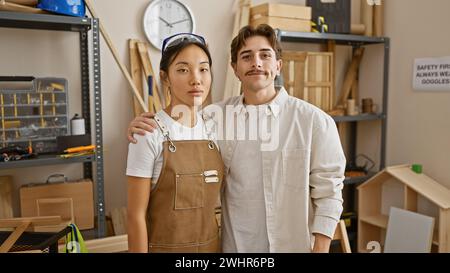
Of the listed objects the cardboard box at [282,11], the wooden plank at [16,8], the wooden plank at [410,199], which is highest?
the cardboard box at [282,11]

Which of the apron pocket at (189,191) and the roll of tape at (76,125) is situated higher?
the roll of tape at (76,125)

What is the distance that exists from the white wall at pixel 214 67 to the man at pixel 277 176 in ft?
4.04

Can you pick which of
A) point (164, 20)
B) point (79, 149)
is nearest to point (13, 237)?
point (79, 149)

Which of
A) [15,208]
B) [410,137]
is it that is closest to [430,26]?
[410,137]

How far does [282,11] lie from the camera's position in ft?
7.45

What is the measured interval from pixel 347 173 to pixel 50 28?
1924 millimetres

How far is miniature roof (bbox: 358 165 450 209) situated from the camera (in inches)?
82.4

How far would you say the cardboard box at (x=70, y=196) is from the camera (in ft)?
5.98

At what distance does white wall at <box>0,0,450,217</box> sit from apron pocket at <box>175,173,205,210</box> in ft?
4.29

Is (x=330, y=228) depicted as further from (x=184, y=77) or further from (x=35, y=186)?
(x=35, y=186)

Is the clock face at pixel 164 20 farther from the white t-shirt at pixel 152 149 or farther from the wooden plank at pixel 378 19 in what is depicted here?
the white t-shirt at pixel 152 149

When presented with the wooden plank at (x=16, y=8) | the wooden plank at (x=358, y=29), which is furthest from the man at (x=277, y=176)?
the wooden plank at (x=358, y=29)

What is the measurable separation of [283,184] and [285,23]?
56.8 inches

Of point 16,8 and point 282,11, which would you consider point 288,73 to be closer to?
point 282,11
